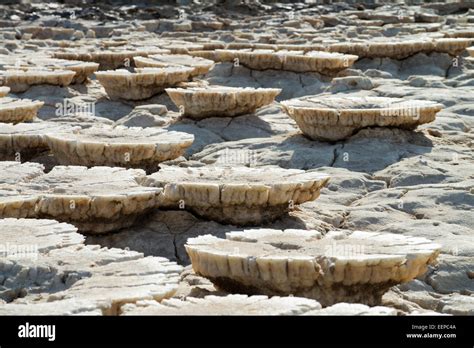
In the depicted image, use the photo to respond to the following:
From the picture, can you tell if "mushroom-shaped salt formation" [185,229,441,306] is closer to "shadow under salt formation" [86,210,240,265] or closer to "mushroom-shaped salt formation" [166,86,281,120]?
"shadow under salt formation" [86,210,240,265]

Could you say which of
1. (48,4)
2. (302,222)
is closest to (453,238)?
(302,222)

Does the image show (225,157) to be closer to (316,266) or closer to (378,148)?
(378,148)

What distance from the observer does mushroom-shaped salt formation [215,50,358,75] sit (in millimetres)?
10633

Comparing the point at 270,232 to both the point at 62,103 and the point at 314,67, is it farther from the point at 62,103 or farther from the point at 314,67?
the point at 314,67

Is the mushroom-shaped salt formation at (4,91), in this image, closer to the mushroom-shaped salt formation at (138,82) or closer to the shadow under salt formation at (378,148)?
the mushroom-shaped salt formation at (138,82)

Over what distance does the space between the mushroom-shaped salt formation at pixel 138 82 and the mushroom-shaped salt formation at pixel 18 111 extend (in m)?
1.21

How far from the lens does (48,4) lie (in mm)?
20812

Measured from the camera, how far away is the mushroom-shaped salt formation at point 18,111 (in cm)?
819

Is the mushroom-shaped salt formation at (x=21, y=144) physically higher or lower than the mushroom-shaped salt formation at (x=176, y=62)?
higher

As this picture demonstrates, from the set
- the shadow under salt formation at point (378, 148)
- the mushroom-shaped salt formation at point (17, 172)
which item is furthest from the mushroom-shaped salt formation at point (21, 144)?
the shadow under salt formation at point (378, 148)
